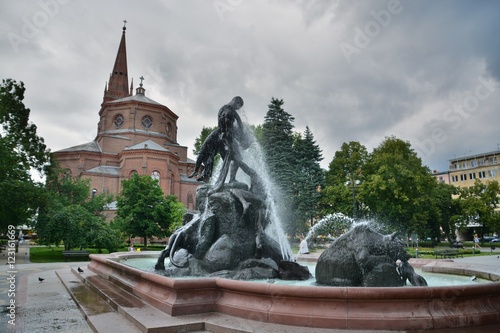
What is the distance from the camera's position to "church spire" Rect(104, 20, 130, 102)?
6866cm

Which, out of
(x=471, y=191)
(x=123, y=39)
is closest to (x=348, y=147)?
(x=471, y=191)

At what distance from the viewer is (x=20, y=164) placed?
25.4 m

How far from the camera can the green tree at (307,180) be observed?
3441 centimetres

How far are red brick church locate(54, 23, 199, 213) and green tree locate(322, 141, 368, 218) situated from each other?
24135mm

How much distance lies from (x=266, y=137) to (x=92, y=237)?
1994cm

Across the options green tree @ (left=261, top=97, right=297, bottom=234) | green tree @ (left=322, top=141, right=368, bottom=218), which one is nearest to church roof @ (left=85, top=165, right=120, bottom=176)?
green tree @ (left=261, top=97, right=297, bottom=234)

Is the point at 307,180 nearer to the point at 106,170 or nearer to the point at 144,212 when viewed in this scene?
the point at 144,212

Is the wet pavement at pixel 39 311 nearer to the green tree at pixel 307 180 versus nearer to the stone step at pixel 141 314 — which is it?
the stone step at pixel 141 314

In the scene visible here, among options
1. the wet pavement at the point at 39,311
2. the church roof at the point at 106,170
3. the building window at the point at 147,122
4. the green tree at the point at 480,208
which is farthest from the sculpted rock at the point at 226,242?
the building window at the point at 147,122

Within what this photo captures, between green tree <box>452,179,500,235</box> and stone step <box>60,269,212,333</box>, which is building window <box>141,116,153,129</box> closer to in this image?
green tree <box>452,179,500,235</box>

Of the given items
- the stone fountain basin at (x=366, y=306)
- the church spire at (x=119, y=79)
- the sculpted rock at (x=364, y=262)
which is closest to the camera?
the stone fountain basin at (x=366, y=306)

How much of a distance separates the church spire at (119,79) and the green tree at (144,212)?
40238 mm

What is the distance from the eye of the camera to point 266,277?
24.3 feet

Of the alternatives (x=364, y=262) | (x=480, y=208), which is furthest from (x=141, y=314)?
(x=480, y=208)
